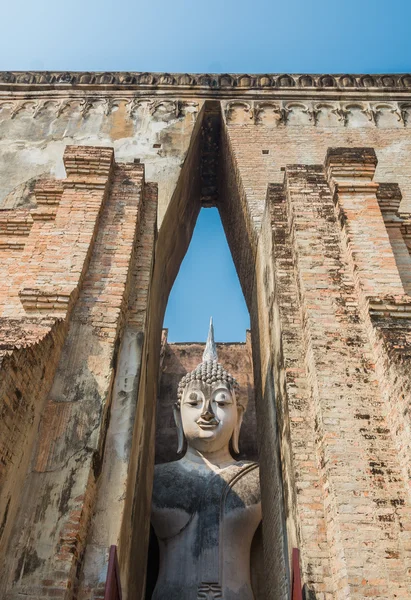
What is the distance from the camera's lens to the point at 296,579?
381 centimetres

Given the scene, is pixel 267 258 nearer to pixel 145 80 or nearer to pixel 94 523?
pixel 94 523

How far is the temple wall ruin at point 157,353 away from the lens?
373 cm

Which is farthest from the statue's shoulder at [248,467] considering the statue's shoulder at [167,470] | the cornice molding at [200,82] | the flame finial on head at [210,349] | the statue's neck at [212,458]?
the cornice molding at [200,82]

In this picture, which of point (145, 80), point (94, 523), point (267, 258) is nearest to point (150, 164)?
point (145, 80)

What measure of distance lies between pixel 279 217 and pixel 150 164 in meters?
3.52

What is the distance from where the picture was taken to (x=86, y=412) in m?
4.37

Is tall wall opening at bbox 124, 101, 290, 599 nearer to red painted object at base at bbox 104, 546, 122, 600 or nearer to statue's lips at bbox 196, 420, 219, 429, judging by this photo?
red painted object at base at bbox 104, 546, 122, 600

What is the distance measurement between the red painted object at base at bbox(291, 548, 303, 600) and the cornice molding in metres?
8.95

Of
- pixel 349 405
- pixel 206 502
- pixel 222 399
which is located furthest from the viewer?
pixel 222 399

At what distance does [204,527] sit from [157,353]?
94.8 inches

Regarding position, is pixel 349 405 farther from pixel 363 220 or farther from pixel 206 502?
pixel 206 502

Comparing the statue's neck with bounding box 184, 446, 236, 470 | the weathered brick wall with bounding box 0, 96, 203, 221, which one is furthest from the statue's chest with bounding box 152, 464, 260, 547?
the weathered brick wall with bounding box 0, 96, 203, 221

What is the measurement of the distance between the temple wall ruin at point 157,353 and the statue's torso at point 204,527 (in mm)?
577

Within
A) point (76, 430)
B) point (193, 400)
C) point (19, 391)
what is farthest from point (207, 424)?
point (19, 391)
